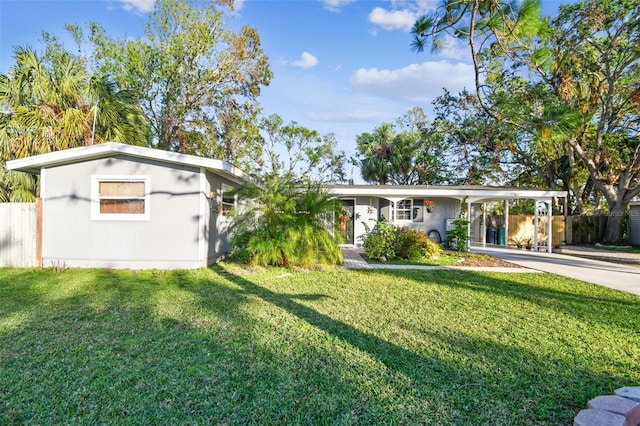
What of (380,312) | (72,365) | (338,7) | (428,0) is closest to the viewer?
(72,365)

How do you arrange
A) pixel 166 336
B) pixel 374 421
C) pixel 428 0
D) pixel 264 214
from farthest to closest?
pixel 264 214
pixel 428 0
pixel 166 336
pixel 374 421

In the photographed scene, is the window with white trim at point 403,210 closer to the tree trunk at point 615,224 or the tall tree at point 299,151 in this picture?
the tree trunk at point 615,224

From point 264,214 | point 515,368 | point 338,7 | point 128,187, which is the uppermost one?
point 338,7

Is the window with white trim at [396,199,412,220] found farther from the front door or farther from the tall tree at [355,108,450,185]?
the tall tree at [355,108,450,185]

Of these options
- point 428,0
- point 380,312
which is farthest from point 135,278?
point 428,0

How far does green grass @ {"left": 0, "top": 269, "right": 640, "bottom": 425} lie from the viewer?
243cm

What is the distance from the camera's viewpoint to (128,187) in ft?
26.5

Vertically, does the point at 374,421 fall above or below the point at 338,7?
below

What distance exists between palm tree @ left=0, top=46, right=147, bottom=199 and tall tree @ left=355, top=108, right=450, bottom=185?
55.7 feet

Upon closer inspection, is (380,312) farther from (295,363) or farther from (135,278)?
(135,278)

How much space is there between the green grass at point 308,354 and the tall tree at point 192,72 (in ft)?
46.3

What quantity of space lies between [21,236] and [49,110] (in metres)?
4.32

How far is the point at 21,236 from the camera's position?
810cm

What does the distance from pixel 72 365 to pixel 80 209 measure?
634cm
